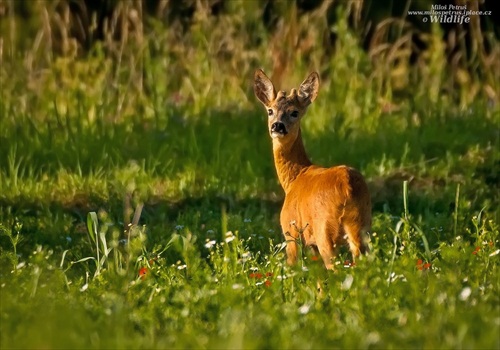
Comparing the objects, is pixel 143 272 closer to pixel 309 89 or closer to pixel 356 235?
pixel 356 235

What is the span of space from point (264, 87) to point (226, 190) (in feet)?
3.84

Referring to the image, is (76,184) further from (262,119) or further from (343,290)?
(343,290)

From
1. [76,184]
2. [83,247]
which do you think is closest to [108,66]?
[76,184]

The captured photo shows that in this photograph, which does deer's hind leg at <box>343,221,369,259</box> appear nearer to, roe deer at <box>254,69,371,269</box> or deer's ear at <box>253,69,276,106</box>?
roe deer at <box>254,69,371,269</box>

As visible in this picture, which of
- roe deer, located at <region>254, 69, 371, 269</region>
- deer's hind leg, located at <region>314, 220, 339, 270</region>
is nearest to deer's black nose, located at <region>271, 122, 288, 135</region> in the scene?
roe deer, located at <region>254, 69, 371, 269</region>

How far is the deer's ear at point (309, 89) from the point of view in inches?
299

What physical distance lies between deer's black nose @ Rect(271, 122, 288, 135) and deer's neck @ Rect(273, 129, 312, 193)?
17 centimetres

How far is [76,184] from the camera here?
8.73 meters

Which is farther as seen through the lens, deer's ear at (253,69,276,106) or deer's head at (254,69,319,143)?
deer's ear at (253,69,276,106)

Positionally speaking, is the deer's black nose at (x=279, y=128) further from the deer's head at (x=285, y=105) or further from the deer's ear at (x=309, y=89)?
the deer's ear at (x=309, y=89)

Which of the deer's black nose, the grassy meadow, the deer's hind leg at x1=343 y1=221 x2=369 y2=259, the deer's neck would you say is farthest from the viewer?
the deer's neck

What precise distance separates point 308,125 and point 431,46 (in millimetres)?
1949

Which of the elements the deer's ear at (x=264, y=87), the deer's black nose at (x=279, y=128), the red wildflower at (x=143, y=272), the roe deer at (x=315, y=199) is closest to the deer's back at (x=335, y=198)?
the roe deer at (x=315, y=199)

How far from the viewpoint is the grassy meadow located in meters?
5.02
